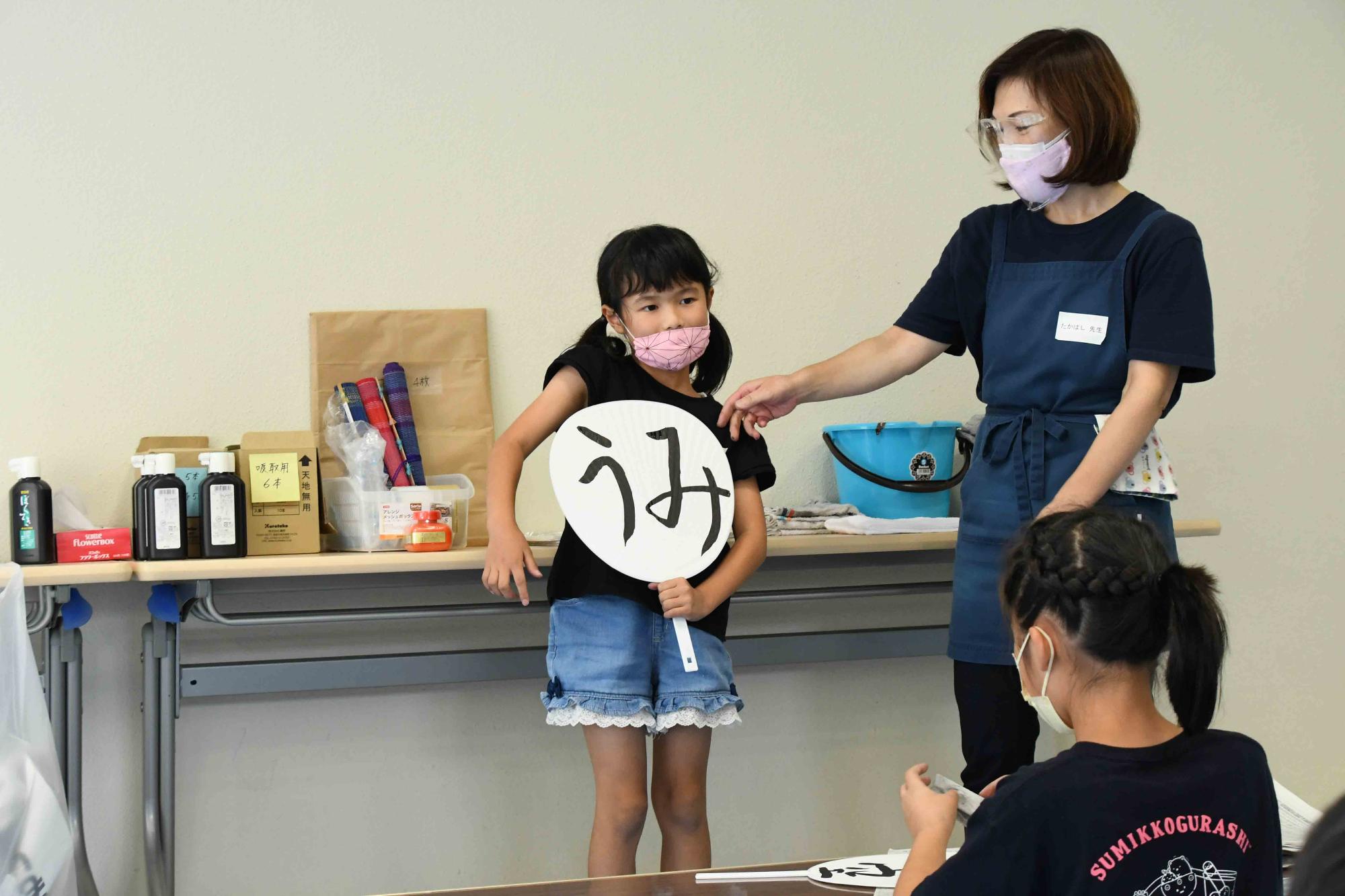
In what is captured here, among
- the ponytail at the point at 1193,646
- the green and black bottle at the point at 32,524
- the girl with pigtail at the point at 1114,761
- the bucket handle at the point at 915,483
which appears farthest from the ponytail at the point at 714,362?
the green and black bottle at the point at 32,524

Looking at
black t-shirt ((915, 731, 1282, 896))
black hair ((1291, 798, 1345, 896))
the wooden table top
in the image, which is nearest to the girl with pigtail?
black t-shirt ((915, 731, 1282, 896))

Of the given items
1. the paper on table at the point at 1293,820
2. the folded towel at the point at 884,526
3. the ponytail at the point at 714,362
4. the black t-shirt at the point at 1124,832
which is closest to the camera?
the black t-shirt at the point at 1124,832

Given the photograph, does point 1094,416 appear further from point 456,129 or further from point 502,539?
point 456,129

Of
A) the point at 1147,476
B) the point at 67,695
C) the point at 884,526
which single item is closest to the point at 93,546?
the point at 67,695

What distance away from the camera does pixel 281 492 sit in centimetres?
206

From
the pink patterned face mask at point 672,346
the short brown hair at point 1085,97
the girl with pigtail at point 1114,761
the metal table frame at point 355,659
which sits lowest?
the metal table frame at point 355,659

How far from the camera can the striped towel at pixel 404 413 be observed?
2283mm

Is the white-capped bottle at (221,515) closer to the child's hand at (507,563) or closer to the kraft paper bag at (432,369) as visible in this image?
the kraft paper bag at (432,369)

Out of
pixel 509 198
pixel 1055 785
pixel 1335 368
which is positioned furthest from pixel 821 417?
pixel 1055 785

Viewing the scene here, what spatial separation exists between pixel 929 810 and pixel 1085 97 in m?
0.95

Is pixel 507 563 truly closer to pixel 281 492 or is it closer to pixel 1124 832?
pixel 281 492

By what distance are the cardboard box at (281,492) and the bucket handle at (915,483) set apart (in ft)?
3.48

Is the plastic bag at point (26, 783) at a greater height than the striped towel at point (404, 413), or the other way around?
the striped towel at point (404, 413)

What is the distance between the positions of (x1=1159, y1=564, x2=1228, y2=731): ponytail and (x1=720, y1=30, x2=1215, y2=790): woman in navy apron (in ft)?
1.49
